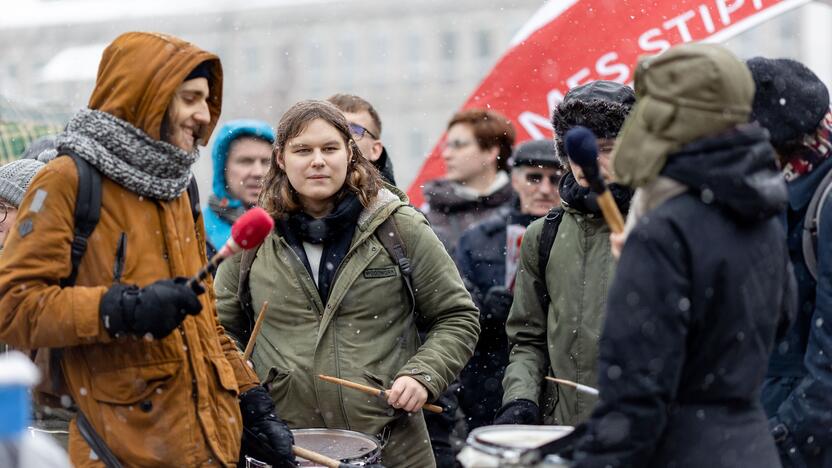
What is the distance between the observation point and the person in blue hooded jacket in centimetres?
757

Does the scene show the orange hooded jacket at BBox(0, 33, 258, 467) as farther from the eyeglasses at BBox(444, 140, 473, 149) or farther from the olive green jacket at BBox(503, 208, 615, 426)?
the eyeglasses at BBox(444, 140, 473, 149)

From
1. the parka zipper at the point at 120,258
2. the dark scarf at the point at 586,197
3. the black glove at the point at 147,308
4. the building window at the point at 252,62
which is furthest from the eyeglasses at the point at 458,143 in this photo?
the building window at the point at 252,62

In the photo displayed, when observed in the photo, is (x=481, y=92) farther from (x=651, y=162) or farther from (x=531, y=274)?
(x=651, y=162)

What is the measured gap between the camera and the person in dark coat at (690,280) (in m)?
3.45

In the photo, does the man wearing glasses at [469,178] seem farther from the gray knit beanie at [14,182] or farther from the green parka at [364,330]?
the gray knit beanie at [14,182]

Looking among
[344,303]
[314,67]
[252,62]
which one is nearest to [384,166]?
[344,303]

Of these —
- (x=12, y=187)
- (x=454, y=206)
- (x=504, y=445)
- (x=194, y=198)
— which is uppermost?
(x=12, y=187)

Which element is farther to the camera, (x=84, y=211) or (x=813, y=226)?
(x=813, y=226)

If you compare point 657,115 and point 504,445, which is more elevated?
point 657,115

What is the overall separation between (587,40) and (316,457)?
387 centimetres

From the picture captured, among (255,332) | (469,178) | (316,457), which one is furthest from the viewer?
(469,178)

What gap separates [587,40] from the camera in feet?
25.3

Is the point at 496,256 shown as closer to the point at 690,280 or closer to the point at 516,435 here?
the point at 516,435

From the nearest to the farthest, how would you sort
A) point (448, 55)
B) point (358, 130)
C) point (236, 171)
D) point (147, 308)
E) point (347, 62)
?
point (147, 308) < point (358, 130) < point (236, 171) < point (448, 55) < point (347, 62)
